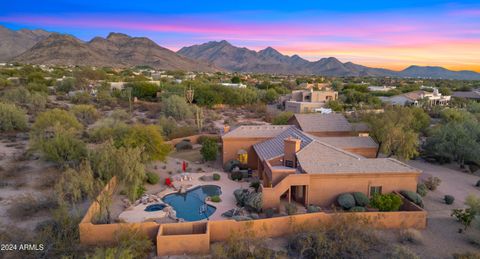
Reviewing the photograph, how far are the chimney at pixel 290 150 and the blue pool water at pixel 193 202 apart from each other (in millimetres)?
4887

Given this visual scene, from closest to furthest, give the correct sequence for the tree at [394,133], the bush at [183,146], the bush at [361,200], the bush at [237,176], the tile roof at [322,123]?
the bush at [361,200] → the bush at [237,176] → the tree at [394,133] → the tile roof at [322,123] → the bush at [183,146]

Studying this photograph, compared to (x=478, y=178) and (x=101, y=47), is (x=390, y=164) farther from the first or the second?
(x=101, y=47)

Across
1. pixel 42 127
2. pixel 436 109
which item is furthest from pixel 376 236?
pixel 436 109

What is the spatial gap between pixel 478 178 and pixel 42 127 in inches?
1413

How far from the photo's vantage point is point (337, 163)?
20.2 m

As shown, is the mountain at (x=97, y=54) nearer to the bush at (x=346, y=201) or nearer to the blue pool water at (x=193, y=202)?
the blue pool water at (x=193, y=202)

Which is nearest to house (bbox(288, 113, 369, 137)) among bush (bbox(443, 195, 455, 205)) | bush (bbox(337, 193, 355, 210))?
bush (bbox(443, 195, 455, 205))

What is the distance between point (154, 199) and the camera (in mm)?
20422

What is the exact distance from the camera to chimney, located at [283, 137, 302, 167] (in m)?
21.6

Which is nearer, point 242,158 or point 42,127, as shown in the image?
point 242,158

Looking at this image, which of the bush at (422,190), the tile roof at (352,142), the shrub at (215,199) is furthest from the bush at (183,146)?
the bush at (422,190)

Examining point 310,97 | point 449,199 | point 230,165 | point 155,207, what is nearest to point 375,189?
point 449,199

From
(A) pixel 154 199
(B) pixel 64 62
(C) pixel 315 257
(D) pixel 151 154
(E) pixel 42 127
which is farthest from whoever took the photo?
(B) pixel 64 62

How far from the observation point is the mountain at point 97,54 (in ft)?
478
